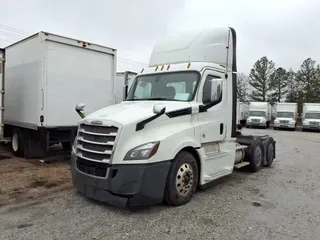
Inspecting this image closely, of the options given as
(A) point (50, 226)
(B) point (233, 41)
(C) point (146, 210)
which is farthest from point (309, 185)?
(A) point (50, 226)

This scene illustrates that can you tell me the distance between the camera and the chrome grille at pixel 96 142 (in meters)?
4.46

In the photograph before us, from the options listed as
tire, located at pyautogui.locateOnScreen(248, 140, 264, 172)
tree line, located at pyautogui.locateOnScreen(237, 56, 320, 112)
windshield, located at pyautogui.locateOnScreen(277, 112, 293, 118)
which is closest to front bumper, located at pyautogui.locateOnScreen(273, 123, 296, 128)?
windshield, located at pyautogui.locateOnScreen(277, 112, 293, 118)

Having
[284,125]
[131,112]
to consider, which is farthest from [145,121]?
[284,125]

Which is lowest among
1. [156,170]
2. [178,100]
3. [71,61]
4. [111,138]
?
[156,170]

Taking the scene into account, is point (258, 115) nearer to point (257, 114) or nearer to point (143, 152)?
point (257, 114)

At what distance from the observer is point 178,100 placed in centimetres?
530

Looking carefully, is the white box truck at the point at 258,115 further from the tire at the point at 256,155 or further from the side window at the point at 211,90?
the side window at the point at 211,90

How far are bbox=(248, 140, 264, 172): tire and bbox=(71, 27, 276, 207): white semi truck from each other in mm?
1632

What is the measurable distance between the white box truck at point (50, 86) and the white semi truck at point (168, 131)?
2.54 metres

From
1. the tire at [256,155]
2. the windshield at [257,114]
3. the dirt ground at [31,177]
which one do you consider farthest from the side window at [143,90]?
the windshield at [257,114]

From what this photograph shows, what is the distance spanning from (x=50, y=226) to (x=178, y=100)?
2.93 metres

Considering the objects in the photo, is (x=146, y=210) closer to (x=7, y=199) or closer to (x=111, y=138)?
(x=111, y=138)

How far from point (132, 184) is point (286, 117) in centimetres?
3090

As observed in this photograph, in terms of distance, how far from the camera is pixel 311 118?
1198 inches
